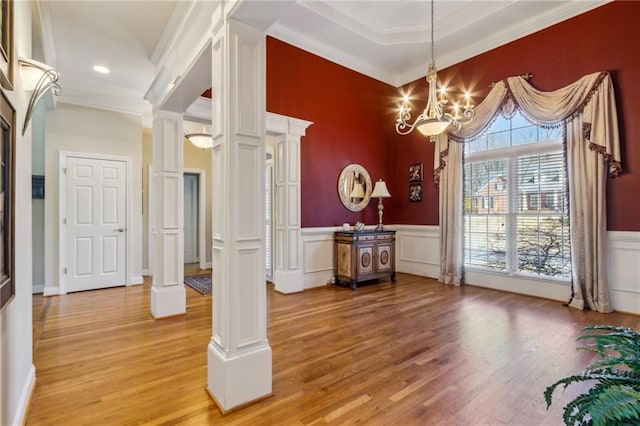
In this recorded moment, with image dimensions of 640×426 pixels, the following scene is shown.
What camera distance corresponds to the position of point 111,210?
5109 mm

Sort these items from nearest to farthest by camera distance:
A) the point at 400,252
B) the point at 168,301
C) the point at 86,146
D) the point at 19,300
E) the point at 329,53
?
the point at 19,300 < the point at 168,301 < the point at 86,146 < the point at 329,53 < the point at 400,252

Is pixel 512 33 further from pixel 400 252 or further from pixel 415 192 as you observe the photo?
pixel 400 252

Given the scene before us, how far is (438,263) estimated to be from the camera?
214 inches

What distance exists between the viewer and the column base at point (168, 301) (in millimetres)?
3523

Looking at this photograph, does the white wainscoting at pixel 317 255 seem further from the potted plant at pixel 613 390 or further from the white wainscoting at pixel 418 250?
the potted plant at pixel 613 390

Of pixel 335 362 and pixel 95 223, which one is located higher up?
pixel 95 223

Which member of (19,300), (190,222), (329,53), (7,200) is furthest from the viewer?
(190,222)

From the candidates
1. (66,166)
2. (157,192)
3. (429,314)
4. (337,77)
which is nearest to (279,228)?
(157,192)

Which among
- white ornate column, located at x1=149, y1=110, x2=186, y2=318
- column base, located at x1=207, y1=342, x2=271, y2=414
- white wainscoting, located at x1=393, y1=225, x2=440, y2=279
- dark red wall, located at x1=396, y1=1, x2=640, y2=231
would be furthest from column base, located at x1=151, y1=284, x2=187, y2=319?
dark red wall, located at x1=396, y1=1, x2=640, y2=231

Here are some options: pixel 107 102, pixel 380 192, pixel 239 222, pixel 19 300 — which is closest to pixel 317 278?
pixel 380 192

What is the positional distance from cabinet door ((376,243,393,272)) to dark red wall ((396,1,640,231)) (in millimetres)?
2758

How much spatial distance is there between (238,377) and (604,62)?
16.7 ft

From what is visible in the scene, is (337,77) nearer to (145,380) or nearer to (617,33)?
(617,33)

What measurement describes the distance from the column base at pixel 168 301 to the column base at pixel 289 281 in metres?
1.39
